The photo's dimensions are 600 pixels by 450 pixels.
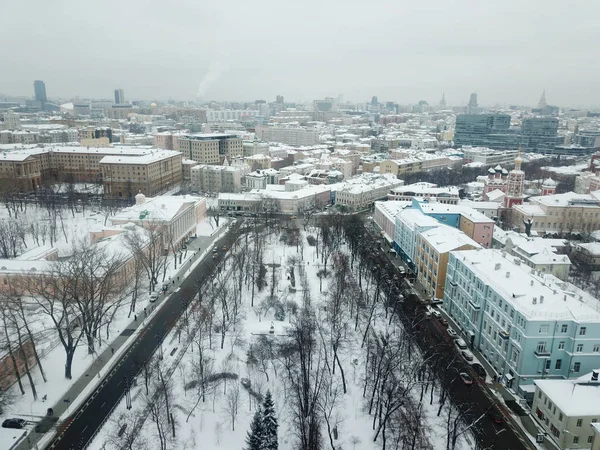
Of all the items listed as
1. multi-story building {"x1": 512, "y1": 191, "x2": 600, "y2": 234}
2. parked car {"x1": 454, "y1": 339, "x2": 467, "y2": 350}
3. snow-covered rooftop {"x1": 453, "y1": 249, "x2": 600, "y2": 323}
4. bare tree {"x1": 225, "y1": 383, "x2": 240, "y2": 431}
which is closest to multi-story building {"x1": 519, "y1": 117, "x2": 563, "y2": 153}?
multi-story building {"x1": 512, "y1": 191, "x2": 600, "y2": 234}

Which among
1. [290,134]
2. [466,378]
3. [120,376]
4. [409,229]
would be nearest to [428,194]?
[409,229]

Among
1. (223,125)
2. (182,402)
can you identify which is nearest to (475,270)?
(182,402)

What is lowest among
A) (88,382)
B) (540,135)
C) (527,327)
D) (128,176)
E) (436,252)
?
(88,382)

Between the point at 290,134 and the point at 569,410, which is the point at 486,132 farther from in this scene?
the point at 569,410

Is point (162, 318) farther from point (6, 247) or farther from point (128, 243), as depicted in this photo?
point (6, 247)

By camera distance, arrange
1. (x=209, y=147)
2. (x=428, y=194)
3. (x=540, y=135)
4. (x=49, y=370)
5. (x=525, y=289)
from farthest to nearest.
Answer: (x=540, y=135) < (x=209, y=147) < (x=428, y=194) < (x=525, y=289) < (x=49, y=370)

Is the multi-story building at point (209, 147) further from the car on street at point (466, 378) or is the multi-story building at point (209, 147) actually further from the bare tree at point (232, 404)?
the car on street at point (466, 378)
